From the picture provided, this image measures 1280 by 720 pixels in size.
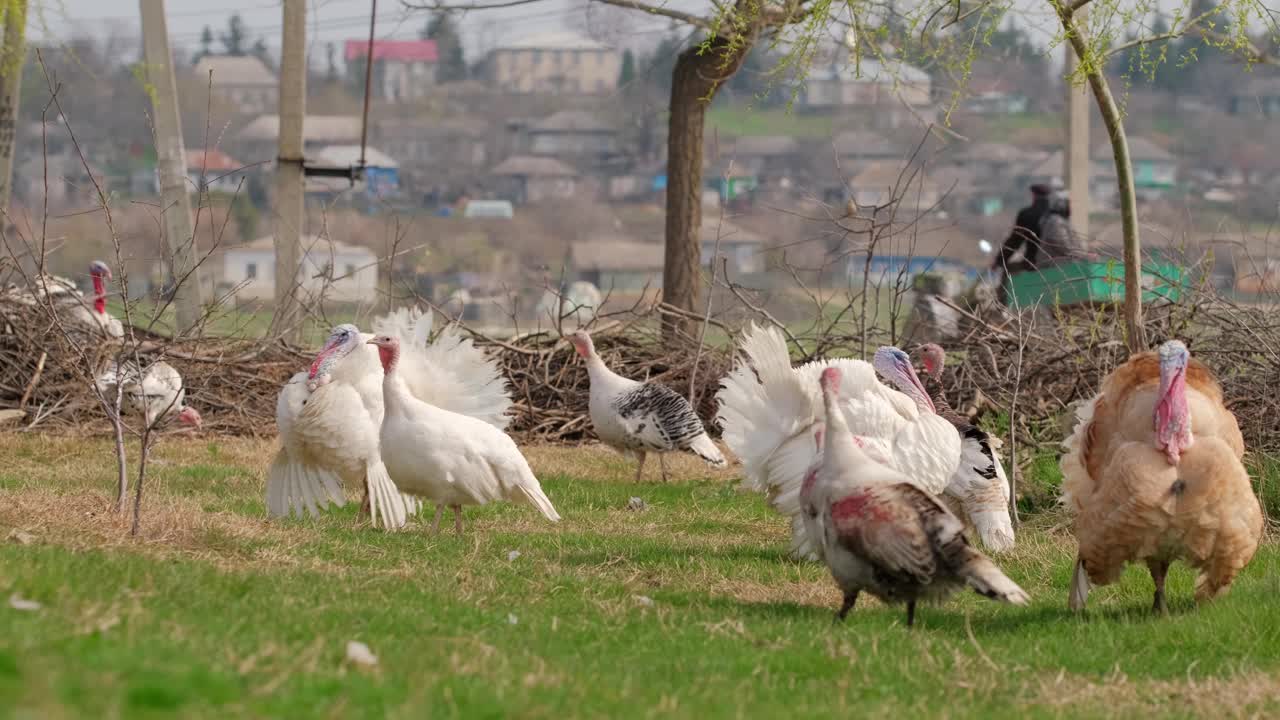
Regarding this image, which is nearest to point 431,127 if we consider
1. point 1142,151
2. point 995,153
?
point 995,153

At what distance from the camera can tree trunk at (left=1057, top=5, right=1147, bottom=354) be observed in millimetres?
9133

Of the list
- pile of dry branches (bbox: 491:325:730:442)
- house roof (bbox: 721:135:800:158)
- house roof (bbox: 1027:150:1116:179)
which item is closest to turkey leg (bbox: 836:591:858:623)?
pile of dry branches (bbox: 491:325:730:442)

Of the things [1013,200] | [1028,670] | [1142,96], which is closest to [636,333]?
[1028,670]

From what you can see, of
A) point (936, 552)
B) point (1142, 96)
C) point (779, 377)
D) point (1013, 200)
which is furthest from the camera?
point (1142, 96)

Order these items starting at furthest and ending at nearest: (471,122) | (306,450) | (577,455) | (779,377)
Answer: (471,122)
(577,455)
(306,450)
(779,377)

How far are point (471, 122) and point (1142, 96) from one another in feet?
90.5

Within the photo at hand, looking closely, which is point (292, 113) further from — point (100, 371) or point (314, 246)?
point (100, 371)

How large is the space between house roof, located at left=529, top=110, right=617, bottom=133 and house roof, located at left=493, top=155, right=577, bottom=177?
89.3 inches

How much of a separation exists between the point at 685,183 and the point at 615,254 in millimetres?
24435

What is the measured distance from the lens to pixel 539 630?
6438mm

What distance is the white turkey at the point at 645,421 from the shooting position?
12.9m

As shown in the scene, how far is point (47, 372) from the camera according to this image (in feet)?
47.7

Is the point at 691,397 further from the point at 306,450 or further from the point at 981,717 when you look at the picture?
the point at 981,717

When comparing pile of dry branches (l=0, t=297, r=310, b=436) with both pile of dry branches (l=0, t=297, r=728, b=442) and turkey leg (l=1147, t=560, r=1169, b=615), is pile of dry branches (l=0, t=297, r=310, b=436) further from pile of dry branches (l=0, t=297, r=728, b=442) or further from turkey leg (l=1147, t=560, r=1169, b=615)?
turkey leg (l=1147, t=560, r=1169, b=615)
